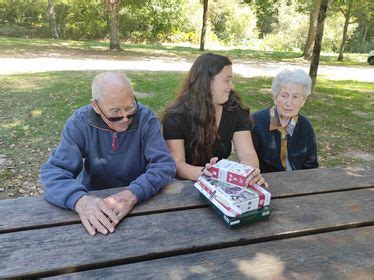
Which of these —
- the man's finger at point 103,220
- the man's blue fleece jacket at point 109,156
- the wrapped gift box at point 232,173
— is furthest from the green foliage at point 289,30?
the man's finger at point 103,220

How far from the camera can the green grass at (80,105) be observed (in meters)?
5.09

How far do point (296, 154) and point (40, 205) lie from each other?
1.97 metres

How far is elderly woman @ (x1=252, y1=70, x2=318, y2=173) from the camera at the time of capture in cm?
284

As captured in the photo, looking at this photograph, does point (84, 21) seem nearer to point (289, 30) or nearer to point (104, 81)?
point (289, 30)

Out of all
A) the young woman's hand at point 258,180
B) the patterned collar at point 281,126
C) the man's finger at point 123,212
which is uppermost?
the patterned collar at point 281,126

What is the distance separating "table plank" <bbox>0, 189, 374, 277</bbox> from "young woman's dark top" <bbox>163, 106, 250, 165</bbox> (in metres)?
0.93

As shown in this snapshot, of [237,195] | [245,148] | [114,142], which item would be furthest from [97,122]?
[245,148]

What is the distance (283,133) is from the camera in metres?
2.92

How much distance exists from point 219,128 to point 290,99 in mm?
584

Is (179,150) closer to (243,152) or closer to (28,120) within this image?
(243,152)

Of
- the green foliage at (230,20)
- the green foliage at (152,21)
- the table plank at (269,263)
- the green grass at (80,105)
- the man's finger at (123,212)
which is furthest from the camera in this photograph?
the green foliage at (230,20)

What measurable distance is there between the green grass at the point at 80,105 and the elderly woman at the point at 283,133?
229cm

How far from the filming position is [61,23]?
86.6 ft

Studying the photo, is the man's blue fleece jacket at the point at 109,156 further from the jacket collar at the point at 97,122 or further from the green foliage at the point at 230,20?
the green foliage at the point at 230,20
